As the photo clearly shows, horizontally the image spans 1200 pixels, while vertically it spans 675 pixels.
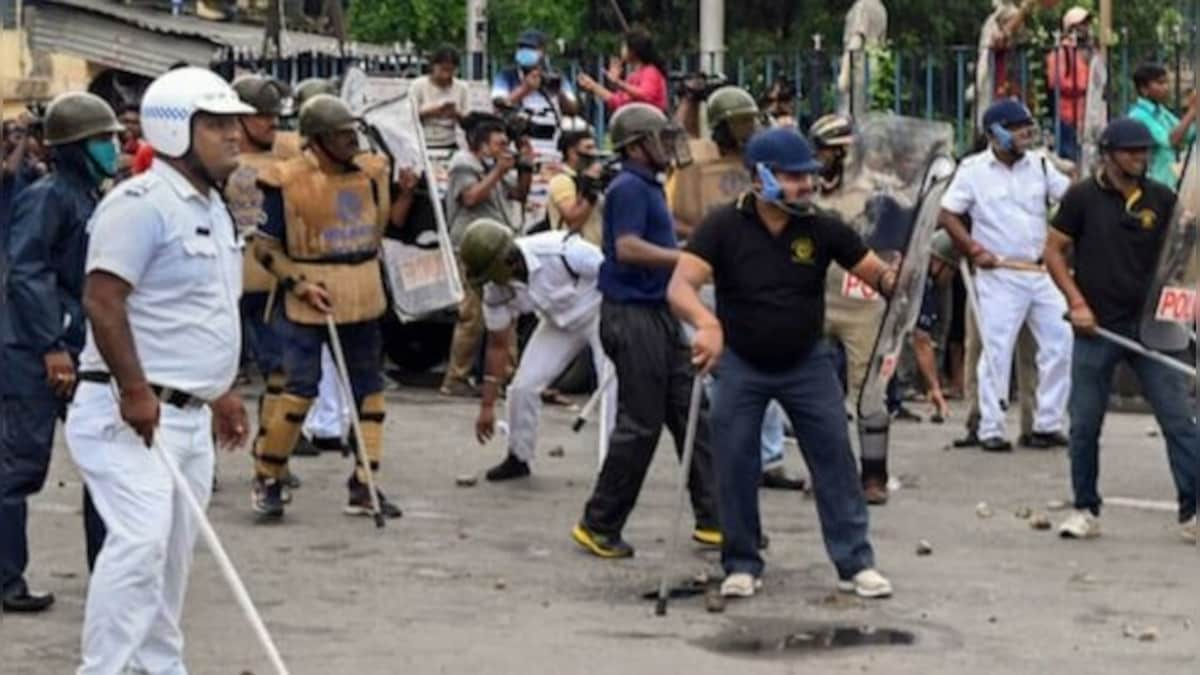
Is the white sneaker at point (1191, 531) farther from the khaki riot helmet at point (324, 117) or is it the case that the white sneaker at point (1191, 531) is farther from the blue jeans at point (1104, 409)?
the khaki riot helmet at point (324, 117)

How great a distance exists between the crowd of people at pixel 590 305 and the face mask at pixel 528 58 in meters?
3.07

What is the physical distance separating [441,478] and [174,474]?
20.4 ft

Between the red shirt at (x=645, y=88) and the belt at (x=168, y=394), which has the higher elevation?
the red shirt at (x=645, y=88)

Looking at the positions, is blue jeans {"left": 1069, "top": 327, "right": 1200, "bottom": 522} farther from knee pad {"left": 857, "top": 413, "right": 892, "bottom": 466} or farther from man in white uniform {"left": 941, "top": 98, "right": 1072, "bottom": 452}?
man in white uniform {"left": 941, "top": 98, "right": 1072, "bottom": 452}

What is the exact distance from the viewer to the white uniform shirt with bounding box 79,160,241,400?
8.05 meters

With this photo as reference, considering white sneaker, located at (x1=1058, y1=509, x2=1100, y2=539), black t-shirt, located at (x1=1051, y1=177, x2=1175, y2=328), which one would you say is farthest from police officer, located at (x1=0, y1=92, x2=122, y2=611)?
white sneaker, located at (x1=1058, y1=509, x2=1100, y2=539)

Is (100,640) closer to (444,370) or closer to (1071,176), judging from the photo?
(1071,176)

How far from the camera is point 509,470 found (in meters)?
14.1

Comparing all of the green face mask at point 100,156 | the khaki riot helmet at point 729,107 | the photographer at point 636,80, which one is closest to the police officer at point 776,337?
the khaki riot helmet at point 729,107

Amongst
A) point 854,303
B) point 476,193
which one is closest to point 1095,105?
point 476,193

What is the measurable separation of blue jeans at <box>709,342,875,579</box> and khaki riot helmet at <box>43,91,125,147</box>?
8.27ft

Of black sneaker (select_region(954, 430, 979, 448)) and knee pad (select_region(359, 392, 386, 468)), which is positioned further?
black sneaker (select_region(954, 430, 979, 448))

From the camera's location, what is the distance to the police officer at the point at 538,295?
1319cm

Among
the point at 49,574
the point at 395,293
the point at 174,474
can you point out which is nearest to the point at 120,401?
the point at 174,474
